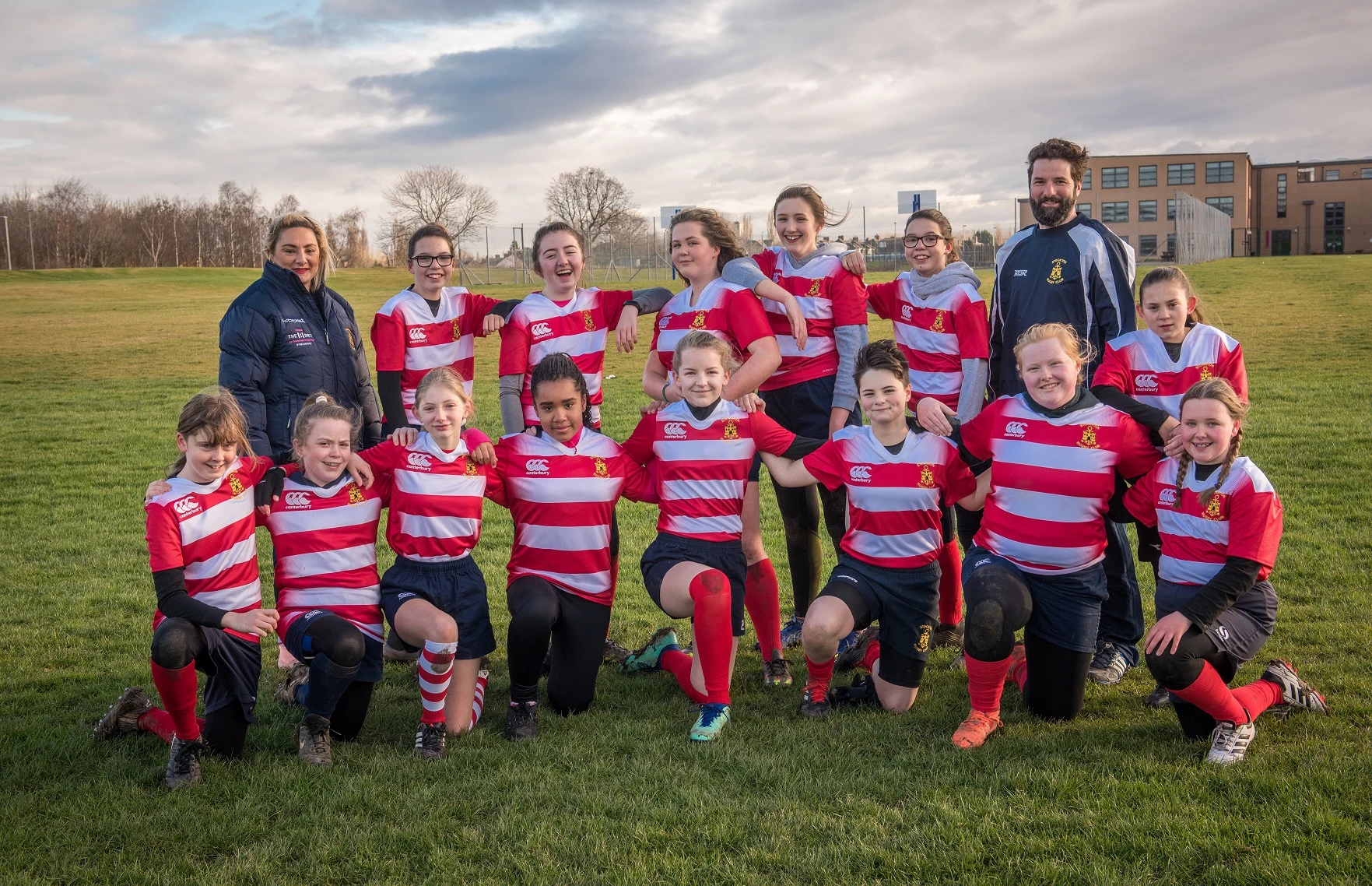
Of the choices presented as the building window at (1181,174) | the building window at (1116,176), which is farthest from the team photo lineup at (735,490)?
the building window at (1181,174)

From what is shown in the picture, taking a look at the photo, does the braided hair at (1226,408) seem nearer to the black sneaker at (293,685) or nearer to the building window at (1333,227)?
the black sneaker at (293,685)

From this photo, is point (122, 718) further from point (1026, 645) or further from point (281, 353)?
point (1026, 645)

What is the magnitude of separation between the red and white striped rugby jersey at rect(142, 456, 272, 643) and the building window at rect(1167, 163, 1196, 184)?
2741 inches

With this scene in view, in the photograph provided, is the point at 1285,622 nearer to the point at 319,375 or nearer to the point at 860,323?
the point at 860,323

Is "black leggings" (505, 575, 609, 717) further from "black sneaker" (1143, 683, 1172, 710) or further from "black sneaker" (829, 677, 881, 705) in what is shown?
"black sneaker" (1143, 683, 1172, 710)

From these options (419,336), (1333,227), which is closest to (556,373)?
(419,336)

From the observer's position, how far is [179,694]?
355 centimetres

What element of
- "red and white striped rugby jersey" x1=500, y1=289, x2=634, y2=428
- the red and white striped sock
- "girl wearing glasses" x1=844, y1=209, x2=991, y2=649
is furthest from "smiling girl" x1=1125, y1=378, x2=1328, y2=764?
the red and white striped sock

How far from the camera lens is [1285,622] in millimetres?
4906

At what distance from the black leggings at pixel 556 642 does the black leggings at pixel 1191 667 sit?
216 centimetres

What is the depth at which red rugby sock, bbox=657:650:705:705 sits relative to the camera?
13.5 feet

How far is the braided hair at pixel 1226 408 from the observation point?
357cm

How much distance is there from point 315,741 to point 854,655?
2.45 metres

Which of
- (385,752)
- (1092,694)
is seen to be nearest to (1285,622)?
(1092,694)
